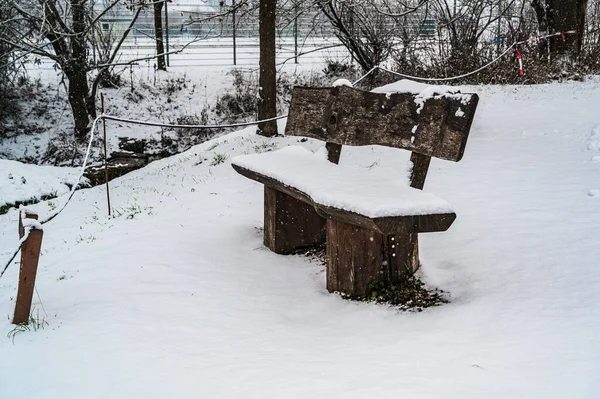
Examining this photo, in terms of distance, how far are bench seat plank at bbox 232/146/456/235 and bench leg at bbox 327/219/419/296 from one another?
260 millimetres

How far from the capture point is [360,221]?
325 cm

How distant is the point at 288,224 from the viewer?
477cm

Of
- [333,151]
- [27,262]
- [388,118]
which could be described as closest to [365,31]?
[333,151]

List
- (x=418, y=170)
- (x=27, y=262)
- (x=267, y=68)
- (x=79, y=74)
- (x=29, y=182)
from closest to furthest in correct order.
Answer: (x=27, y=262) → (x=418, y=170) → (x=267, y=68) → (x=29, y=182) → (x=79, y=74)

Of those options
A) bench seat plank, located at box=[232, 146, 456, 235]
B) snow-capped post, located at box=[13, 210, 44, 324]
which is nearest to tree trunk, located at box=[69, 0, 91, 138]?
bench seat plank, located at box=[232, 146, 456, 235]

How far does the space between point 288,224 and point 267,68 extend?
16.0ft

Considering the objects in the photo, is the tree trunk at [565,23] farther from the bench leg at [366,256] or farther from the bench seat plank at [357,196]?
the bench leg at [366,256]

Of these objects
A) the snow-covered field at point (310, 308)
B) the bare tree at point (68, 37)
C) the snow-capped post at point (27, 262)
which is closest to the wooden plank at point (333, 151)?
the snow-covered field at point (310, 308)

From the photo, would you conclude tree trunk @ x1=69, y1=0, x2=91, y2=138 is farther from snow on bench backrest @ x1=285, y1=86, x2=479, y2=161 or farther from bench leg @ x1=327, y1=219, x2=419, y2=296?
bench leg @ x1=327, y1=219, x2=419, y2=296

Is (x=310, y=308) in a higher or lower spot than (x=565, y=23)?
lower

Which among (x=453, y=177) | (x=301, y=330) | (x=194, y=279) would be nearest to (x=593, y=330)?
(x=301, y=330)

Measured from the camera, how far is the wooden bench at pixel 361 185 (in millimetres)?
3273

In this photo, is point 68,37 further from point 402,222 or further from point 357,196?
point 402,222

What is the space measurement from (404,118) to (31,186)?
7.13m
